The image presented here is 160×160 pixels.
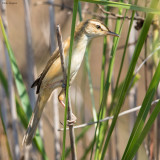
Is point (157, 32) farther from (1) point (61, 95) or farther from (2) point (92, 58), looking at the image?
(2) point (92, 58)

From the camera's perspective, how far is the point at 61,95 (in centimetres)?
172

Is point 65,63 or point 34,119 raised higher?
point 65,63

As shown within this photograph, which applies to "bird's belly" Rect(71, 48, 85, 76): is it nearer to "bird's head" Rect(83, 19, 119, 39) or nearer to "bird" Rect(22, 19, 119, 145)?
"bird" Rect(22, 19, 119, 145)

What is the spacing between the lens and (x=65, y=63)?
1468mm

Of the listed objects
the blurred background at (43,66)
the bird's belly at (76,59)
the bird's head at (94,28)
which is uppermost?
the bird's head at (94,28)

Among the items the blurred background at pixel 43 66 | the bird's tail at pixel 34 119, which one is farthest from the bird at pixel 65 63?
the blurred background at pixel 43 66

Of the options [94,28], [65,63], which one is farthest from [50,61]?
[94,28]

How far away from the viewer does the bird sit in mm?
1508

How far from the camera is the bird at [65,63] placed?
1508mm

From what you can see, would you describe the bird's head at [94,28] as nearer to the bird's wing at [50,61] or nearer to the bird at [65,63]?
the bird at [65,63]

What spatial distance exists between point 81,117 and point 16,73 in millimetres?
860

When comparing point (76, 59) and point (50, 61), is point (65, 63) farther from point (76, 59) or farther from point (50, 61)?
point (50, 61)

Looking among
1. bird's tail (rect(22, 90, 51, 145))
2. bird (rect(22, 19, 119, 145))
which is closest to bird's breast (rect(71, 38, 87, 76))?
bird (rect(22, 19, 119, 145))

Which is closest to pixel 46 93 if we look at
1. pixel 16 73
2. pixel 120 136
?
pixel 16 73
